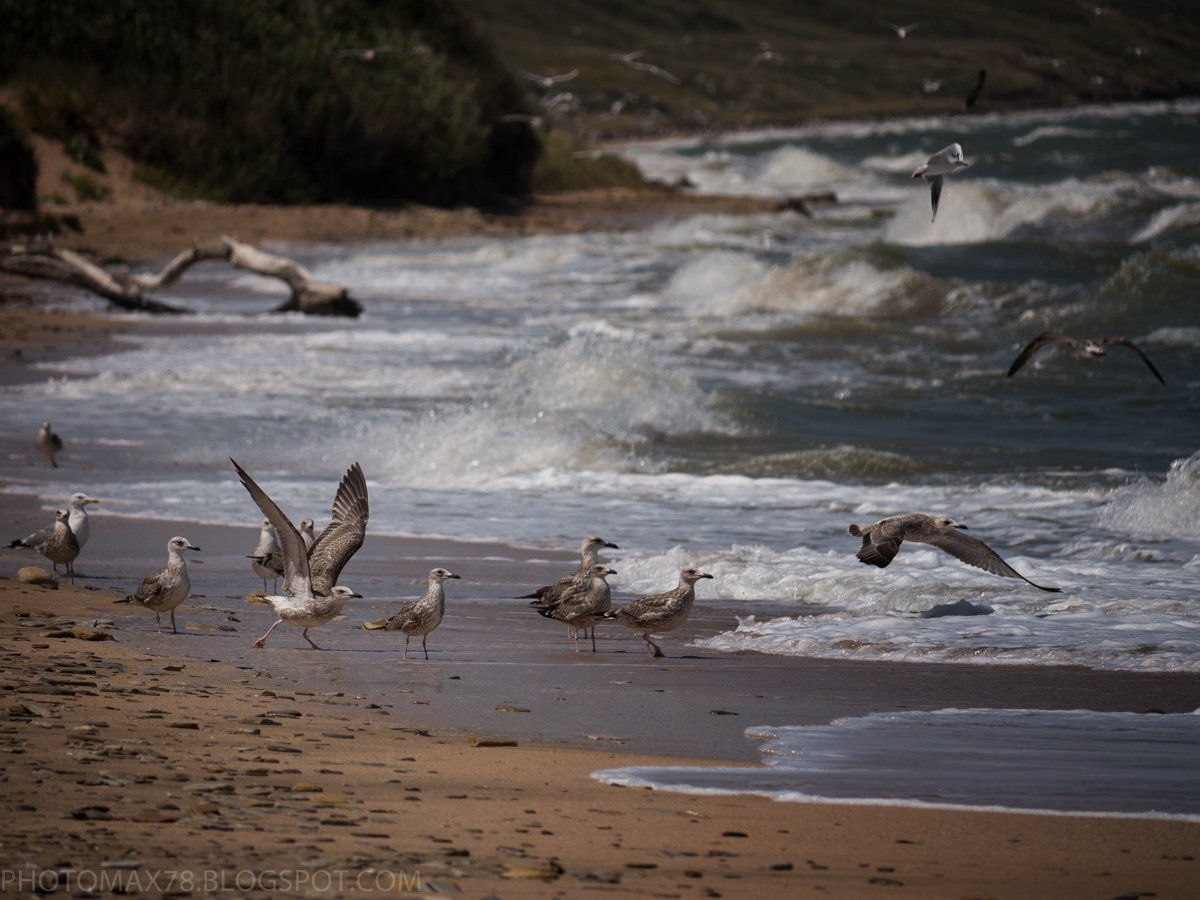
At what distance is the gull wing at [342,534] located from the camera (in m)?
8.77

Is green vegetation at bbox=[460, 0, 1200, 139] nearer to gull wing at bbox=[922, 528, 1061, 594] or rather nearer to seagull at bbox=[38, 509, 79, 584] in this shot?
gull wing at bbox=[922, 528, 1061, 594]

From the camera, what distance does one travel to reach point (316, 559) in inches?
348

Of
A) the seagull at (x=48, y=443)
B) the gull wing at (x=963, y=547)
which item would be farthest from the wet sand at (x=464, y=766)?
the seagull at (x=48, y=443)

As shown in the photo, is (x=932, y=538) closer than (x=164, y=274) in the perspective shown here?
Yes

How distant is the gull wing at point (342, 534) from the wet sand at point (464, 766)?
347mm

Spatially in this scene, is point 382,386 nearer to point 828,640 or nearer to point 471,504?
point 471,504

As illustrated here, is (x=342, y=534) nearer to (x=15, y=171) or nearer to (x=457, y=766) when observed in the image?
(x=457, y=766)

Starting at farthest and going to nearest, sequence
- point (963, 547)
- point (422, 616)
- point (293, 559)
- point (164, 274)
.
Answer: point (164, 274), point (963, 547), point (422, 616), point (293, 559)

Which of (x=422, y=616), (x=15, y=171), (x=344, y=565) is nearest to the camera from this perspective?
(x=422, y=616)

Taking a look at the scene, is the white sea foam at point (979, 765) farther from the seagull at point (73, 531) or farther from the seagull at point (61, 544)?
the seagull at point (73, 531)

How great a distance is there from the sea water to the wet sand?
986mm

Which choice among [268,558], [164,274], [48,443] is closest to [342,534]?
[268,558]

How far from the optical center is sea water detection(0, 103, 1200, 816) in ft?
33.1

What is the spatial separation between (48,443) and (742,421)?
6.45m
